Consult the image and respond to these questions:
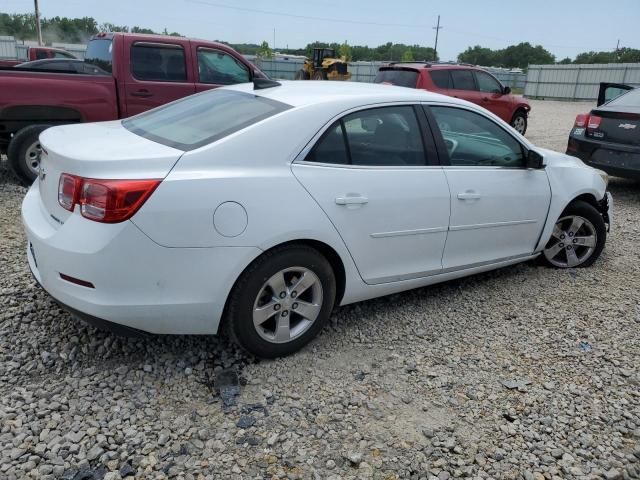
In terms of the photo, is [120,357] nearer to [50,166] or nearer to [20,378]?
[20,378]

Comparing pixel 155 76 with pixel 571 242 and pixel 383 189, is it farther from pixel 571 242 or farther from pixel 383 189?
pixel 571 242

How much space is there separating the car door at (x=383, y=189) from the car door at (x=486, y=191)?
0.46 feet

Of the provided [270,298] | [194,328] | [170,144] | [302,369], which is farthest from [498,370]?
[170,144]

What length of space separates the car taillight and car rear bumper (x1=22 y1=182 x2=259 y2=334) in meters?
0.04

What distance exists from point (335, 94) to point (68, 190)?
165 cm

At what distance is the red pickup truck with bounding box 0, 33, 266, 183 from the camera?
6.14 m

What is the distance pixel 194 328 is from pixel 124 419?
538 mm

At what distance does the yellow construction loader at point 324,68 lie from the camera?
71.1 feet

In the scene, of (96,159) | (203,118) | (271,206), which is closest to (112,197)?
(96,159)

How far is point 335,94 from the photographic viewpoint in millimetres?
3393

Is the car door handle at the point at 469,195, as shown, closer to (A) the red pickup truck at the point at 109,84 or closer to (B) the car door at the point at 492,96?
(A) the red pickup truck at the point at 109,84

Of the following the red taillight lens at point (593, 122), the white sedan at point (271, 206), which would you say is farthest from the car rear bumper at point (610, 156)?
the white sedan at point (271, 206)

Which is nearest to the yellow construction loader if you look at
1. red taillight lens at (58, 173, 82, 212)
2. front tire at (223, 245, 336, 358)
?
front tire at (223, 245, 336, 358)

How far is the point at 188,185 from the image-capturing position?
2.63 m
